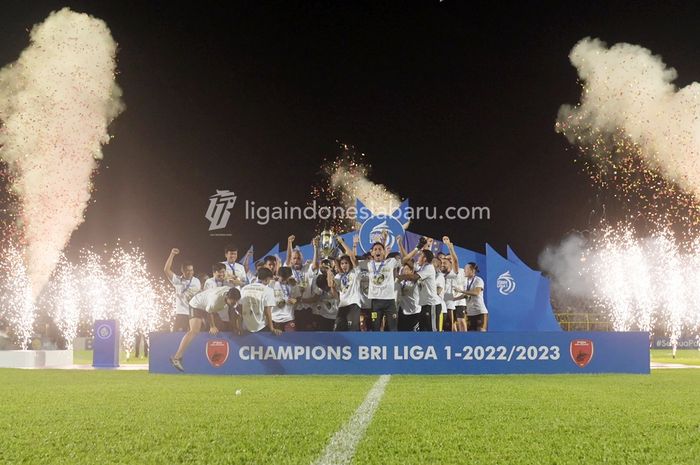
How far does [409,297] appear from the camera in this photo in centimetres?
1805

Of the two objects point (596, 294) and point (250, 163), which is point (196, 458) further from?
point (596, 294)

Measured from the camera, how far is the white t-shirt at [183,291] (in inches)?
711

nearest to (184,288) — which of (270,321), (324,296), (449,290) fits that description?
(270,321)

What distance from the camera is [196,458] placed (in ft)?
17.1

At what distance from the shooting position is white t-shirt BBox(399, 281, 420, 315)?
701 inches

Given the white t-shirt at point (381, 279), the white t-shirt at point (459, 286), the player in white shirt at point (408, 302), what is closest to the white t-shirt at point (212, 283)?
the white t-shirt at point (381, 279)

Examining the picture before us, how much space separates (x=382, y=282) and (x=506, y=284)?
6.97m

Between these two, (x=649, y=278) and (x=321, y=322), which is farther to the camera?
(x=649, y=278)

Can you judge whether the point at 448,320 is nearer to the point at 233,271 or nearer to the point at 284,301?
the point at 284,301

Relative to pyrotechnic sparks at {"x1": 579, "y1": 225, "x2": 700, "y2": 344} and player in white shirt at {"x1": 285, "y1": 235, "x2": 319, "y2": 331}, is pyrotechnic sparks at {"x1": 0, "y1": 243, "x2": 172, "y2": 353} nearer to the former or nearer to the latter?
player in white shirt at {"x1": 285, "y1": 235, "x2": 319, "y2": 331}

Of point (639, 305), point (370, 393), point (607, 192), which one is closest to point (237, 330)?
point (370, 393)

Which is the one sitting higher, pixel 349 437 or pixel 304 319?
pixel 304 319

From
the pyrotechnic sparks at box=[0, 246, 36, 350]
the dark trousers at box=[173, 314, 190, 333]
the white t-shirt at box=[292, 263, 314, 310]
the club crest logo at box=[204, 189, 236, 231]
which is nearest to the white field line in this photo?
the white t-shirt at box=[292, 263, 314, 310]

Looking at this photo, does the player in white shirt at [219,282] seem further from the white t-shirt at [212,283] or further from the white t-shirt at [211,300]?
the white t-shirt at [211,300]
